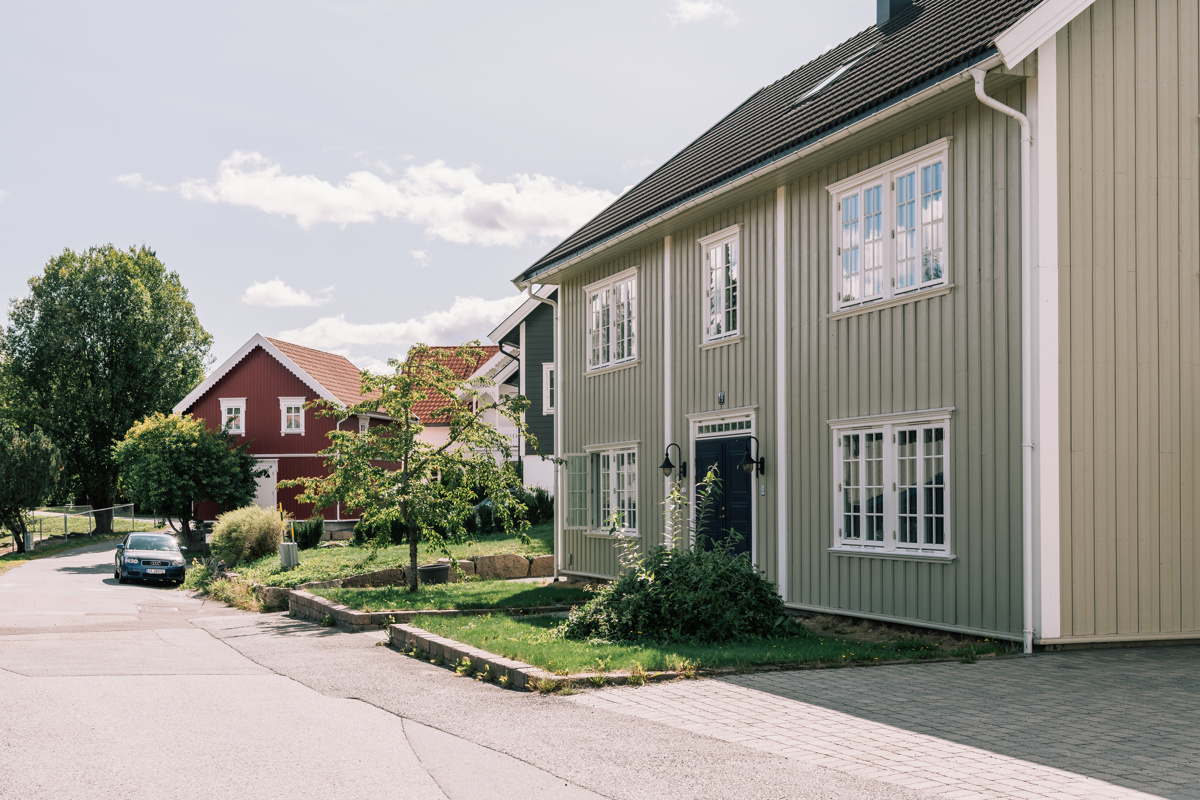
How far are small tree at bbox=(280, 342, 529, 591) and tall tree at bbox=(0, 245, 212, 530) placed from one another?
136 ft

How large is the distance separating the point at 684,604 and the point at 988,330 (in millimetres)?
4249

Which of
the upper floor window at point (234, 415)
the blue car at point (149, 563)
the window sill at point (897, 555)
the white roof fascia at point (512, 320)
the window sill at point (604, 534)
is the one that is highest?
the white roof fascia at point (512, 320)

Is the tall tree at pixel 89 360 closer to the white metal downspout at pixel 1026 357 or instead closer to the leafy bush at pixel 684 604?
the leafy bush at pixel 684 604

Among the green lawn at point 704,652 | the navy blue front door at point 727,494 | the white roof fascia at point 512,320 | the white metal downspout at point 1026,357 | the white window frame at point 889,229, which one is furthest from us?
the white roof fascia at point 512,320

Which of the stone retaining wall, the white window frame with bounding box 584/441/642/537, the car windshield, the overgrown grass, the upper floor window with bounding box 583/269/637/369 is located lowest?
the overgrown grass

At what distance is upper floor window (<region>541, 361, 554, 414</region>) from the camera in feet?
119

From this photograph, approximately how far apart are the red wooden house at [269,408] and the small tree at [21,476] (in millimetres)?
5120

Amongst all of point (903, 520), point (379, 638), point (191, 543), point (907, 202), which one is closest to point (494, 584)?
point (379, 638)

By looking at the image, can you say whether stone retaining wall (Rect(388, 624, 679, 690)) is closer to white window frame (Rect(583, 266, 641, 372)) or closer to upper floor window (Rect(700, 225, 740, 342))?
upper floor window (Rect(700, 225, 740, 342))

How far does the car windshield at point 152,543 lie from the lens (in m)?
27.8

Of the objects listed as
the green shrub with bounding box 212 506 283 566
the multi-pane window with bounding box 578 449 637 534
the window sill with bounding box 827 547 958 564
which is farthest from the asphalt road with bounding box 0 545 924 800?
the green shrub with bounding box 212 506 283 566

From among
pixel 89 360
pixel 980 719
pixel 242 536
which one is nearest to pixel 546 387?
pixel 242 536

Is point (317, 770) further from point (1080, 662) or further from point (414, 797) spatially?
point (1080, 662)

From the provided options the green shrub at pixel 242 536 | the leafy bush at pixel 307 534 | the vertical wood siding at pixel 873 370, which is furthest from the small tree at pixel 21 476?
the vertical wood siding at pixel 873 370
